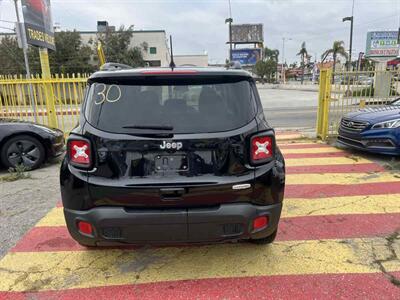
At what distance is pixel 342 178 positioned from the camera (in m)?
5.71

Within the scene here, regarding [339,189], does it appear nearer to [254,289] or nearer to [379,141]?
[379,141]

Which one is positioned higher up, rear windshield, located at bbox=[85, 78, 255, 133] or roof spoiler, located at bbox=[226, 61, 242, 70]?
roof spoiler, located at bbox=[226, 61, 242, 70]

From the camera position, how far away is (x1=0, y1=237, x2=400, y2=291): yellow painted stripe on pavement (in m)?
2.98

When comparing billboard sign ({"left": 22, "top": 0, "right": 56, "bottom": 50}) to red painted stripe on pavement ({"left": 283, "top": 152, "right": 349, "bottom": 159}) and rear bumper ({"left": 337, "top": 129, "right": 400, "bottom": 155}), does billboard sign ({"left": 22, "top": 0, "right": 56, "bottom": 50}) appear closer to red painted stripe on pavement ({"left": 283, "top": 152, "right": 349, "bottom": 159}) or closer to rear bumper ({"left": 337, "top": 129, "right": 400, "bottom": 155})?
red painted stripe on pavement ({"left": 283, "top": 152, "right": 349, "bottom": 159})

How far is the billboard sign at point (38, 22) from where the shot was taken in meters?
11.1

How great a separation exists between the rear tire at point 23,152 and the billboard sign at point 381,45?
29260 mm

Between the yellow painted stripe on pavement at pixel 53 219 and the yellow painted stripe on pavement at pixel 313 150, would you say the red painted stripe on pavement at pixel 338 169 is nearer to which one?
the yellow painted stripe on pavement at pixel 313 150

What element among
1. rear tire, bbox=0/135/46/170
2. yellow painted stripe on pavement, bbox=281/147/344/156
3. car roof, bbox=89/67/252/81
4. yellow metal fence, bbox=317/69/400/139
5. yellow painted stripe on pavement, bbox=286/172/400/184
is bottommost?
yellow painted stripe on pavement, bbox=281/147/344/156

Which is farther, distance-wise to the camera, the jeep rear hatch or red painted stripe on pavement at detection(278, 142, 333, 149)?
red painted stripe on pavement at detection(278, 142, 333, 149)

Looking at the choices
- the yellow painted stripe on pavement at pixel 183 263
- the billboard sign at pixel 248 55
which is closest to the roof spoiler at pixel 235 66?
the yellow painted stripe on pavement at pixel 183 263

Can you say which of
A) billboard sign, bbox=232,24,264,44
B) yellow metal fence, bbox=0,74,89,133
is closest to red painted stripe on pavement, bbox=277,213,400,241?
yellow metal fence, bbox=0,74,89,133

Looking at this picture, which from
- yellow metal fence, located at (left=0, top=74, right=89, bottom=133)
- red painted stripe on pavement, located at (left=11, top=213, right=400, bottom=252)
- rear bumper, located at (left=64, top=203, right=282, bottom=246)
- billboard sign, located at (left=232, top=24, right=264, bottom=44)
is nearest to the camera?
rear bumper, located at (left=64, top=203, right=282, bottom=246)

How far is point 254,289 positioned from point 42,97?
29.2ft

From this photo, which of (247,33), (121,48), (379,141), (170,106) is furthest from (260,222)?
(247,33)
